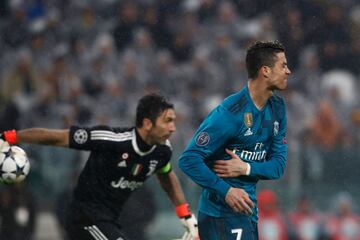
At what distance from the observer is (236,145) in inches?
208

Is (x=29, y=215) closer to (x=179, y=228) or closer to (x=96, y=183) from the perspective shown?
(x=179, y=228)

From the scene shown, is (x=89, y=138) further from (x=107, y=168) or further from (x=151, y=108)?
(x=151, y=108)

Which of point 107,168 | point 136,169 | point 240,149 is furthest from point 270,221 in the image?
point 240,149

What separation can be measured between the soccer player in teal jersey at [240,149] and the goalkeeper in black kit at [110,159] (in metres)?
1.17

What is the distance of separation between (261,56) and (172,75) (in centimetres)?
530

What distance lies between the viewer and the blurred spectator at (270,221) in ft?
30.5

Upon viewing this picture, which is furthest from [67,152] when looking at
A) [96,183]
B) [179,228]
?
[96,183]

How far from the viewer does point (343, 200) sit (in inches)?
377

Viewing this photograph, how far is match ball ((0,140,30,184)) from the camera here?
6449 millimetres

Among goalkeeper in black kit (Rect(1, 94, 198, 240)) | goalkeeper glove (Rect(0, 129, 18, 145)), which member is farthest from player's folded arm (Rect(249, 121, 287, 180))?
goalkeeper glove (Rect(0, 129, 18, 145))

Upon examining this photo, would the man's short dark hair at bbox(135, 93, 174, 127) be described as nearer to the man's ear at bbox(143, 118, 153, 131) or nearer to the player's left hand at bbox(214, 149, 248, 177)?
the man's ear at bbox(143, 118, 153, 131)

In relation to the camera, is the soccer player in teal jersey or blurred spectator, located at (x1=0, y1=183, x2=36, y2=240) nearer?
the soccer player in teal jersey

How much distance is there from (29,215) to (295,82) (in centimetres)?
358

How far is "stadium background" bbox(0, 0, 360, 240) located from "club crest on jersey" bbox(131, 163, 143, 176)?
2763 mm
